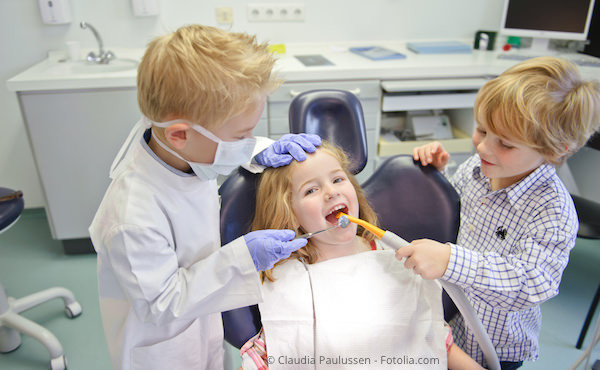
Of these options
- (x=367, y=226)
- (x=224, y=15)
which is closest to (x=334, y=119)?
(x=367, y=226)

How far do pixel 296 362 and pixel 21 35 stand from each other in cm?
258

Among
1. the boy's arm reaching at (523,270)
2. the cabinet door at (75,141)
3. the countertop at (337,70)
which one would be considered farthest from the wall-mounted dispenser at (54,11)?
the boy's arm reaching at (523,270)

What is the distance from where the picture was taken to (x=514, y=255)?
3.52 ft

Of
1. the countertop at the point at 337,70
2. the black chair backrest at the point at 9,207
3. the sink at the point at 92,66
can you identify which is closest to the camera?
the black chair backrest at the point at 9,207

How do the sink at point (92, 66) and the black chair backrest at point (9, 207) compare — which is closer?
the black chair backrest at point (9, 207)

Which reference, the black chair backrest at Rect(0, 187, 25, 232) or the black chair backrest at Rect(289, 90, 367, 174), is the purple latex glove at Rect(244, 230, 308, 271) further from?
the black chair backrest at Rect(0, 187, 25, 232)

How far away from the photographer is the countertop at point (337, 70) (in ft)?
7.11

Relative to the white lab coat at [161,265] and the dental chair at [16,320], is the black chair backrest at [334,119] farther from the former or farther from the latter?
the dental chair at [16,320]

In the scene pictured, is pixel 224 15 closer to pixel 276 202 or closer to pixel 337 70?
pixel 337 70

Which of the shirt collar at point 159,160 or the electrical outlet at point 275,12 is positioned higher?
the electrical outlet at point 275,12

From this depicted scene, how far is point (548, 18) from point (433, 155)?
6.17 ft

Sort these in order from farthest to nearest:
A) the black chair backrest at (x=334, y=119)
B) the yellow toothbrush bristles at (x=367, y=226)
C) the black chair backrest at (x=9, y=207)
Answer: the black chair backrest at (x=9, y=207) < the black chair backrest at (x=334, y=119) < the yellow toothbrush bristles at (x=367, y=226)

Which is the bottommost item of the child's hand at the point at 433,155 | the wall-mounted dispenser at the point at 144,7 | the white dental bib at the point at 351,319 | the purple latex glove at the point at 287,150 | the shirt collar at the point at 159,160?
the white dental bib at the point at 351,319

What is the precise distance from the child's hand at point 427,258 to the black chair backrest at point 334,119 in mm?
424
